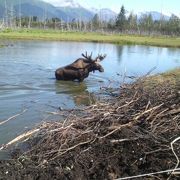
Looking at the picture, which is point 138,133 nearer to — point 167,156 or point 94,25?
point 167,156

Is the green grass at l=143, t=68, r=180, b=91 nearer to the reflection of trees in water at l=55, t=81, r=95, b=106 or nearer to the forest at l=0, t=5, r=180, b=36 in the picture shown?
the reflection of trees in water at l=55, t=81, r=95, b=106

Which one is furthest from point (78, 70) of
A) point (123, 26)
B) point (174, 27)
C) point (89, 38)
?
point (123, 26)

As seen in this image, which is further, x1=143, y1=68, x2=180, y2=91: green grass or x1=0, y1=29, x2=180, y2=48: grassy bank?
x1=0, y1=29, x2=180, y2=48: grassy bank

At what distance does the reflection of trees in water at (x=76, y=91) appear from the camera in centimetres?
1521

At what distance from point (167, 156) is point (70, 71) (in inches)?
499

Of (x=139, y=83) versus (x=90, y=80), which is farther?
(x=90, y=80)

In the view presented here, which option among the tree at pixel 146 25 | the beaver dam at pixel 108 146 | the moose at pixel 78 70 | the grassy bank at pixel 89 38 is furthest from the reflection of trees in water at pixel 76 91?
the tree at pixel 146 25

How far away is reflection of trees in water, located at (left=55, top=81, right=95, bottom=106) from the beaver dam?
5853 millimetres

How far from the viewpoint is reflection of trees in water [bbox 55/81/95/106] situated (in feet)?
49.9

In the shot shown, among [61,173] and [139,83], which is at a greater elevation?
[139,83]

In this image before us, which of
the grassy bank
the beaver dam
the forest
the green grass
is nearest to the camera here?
the beaver dam

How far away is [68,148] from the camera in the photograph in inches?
305

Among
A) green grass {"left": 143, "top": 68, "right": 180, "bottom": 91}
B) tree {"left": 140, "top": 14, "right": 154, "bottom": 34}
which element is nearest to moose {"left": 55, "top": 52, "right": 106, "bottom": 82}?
green grass {"left": 143, "top": 68, "right": 180, "bottom": 91}

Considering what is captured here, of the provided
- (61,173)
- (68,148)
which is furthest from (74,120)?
(61,173)
